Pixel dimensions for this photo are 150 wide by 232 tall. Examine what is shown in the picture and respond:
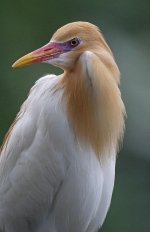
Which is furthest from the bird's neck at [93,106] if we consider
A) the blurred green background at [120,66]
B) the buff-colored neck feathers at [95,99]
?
the blurred green background at [120,66]

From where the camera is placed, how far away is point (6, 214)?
212 centimetres

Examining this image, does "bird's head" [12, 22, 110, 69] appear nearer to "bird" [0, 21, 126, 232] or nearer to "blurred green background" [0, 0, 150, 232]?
"bird" [0, 21, 126, 232]

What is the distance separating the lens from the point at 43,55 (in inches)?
78.4

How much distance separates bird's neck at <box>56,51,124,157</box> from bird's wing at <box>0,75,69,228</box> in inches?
1.5

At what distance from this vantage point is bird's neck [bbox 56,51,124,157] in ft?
6.59

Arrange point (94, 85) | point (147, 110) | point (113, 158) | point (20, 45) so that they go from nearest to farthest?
point (94, 85) < point (113, 158) < point (147, 110) < point (20, 45)

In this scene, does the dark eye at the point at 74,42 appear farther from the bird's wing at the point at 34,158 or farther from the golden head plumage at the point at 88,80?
the bird's wing at the point at 34,158

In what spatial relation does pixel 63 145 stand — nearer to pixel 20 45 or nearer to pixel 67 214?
pixel 67 214

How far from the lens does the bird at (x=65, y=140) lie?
2.00 metres

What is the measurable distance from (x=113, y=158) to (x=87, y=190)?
0.14 meters

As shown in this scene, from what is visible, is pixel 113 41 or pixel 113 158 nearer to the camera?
pixel 113 158

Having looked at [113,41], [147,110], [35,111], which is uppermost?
[35,111]

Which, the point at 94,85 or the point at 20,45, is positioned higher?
the point at 94,85

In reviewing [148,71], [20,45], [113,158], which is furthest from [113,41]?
[113,158]
